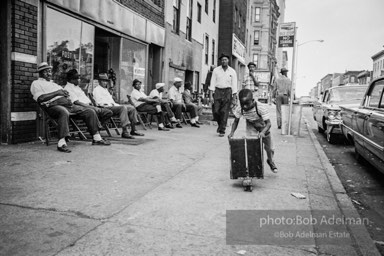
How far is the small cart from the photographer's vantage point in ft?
15.0

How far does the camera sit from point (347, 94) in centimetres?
1152

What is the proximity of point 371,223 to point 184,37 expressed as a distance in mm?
13974

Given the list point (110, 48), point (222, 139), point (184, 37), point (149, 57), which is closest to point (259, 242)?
point (222, 139)

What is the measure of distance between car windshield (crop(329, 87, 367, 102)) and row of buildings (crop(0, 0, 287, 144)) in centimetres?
627

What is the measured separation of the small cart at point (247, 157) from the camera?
4.58m

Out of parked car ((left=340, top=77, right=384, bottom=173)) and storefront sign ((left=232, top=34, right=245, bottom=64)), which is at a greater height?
storefront sign ((left=232, top=34, right=245, bottom=64))

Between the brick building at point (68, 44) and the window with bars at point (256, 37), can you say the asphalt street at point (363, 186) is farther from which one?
the window with bars at point (256, 37)

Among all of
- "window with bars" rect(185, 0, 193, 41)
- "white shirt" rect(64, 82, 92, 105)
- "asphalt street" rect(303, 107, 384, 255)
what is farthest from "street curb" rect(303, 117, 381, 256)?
"window with bars" rect(185, 0, 193, 41)

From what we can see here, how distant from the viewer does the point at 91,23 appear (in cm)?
935

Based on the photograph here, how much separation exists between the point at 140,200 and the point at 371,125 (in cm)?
390

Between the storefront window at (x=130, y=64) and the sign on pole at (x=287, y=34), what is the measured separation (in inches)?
182

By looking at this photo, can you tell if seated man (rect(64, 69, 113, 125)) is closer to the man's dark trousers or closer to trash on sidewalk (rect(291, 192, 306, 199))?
the man's dark trousers

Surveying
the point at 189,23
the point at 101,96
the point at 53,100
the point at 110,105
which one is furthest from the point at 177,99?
the point at 189,23

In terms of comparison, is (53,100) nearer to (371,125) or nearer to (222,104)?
(222,104)
